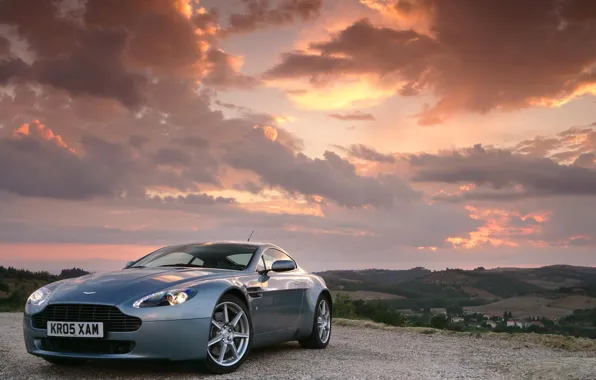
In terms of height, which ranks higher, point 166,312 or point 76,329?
point 166,312

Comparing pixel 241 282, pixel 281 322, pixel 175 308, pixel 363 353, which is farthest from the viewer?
pixel 363 353

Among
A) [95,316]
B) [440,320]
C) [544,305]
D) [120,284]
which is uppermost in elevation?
[120,284]

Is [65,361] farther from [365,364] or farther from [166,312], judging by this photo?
[365,364]

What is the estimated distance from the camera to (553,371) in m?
9.00

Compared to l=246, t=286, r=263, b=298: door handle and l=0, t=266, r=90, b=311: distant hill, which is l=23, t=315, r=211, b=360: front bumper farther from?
l=0, t=266, r=90, b=311: distant hill

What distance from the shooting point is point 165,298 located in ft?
25.6

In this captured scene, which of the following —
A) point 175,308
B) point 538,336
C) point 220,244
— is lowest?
point 538,336

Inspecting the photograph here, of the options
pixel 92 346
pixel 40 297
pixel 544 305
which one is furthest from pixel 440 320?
pixel 544 305

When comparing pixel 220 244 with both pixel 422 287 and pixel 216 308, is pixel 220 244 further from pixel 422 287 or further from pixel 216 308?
pixel 422 287

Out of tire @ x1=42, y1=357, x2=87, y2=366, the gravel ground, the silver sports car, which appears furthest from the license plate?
tire @ x1=42, y1=357, x2=87, y2=366

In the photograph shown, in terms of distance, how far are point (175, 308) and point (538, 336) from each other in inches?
375

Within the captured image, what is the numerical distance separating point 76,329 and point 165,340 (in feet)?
3.25

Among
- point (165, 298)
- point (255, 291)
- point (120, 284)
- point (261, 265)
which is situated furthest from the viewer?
point (261, 265)

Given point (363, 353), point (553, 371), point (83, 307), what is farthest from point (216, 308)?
point (553, 371)
